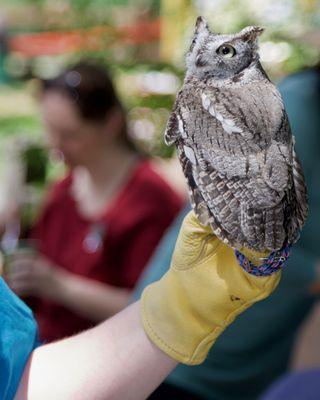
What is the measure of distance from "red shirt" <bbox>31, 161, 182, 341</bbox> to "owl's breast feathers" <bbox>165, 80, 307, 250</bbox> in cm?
103

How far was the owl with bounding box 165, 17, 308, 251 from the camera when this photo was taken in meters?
0.93

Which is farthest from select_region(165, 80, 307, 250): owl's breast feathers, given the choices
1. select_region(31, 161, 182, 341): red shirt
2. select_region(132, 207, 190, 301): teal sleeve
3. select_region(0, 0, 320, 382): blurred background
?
select_region(31, 161, 182, 341): red shirt

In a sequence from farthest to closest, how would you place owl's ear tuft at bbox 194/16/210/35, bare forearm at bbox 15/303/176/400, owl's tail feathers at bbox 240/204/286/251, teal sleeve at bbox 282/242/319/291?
teal sleeve at bbox 282/242/319/291
owl's ear tuft at bbox 194/16/210/35
bare forearm at bbox 15/303/176/400
owl's tail feathers at bbox 240/204/286/251

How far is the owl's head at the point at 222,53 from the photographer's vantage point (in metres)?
1.08

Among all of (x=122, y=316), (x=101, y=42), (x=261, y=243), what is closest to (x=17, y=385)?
(x=122, y=316)

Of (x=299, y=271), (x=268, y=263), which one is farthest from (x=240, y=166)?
(x=299, y=271)

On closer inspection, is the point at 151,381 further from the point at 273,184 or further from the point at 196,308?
the point at 273,184

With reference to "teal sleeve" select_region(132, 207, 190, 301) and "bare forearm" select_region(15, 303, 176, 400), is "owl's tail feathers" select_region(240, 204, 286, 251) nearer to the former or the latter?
"bare forearm" select_region(15, 303, 176, 400)

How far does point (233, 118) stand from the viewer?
997mm

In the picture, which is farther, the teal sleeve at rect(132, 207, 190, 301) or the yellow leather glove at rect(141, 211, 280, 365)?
the teal sleeve at rect(132, 207, 190, 301)

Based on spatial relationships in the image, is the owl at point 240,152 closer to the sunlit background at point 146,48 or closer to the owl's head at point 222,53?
the owl's head at point 222,53

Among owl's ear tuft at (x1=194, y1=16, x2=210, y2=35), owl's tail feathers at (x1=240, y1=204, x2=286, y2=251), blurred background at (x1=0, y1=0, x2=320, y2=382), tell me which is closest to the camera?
owl's tail feathers at (x1=240, y1=204, x2=286, y2=251)

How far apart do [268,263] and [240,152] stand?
163mm

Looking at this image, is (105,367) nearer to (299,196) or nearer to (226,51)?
(299,196)
